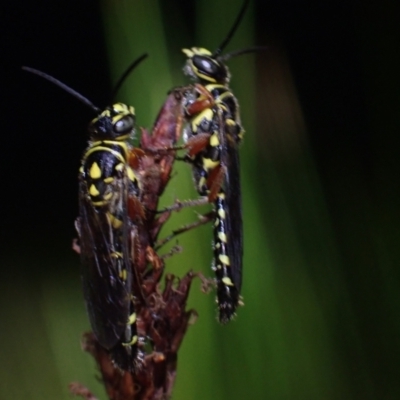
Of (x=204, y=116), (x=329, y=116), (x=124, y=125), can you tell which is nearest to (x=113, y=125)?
(x=124, y=125)

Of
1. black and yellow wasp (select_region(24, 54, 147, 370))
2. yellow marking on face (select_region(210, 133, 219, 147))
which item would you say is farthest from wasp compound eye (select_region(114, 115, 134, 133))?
yellow marking on face (select_region(210, 133, 219, 147))

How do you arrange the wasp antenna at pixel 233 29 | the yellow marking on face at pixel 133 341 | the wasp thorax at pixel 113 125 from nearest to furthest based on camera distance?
1. the yellow marking on face at pixel 133 341
2. the wasp thorax at pixel 113 125
3. the wasp antenna at pixel 233 29

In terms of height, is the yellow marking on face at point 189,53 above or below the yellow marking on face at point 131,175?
above

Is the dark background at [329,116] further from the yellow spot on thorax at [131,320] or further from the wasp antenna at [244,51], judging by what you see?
the yellow spot on thorax at [131,320]

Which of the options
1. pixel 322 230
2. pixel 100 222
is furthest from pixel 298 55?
pixel 100 222

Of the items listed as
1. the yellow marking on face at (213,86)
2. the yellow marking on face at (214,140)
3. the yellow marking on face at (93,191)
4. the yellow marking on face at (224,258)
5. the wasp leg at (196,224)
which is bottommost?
the yellow marking on face at (224,258)

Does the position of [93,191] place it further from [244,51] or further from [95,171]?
[244,51]

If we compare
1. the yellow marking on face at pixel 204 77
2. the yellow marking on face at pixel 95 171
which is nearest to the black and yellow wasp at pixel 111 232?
the yellow marking on face at pixel 95 171
